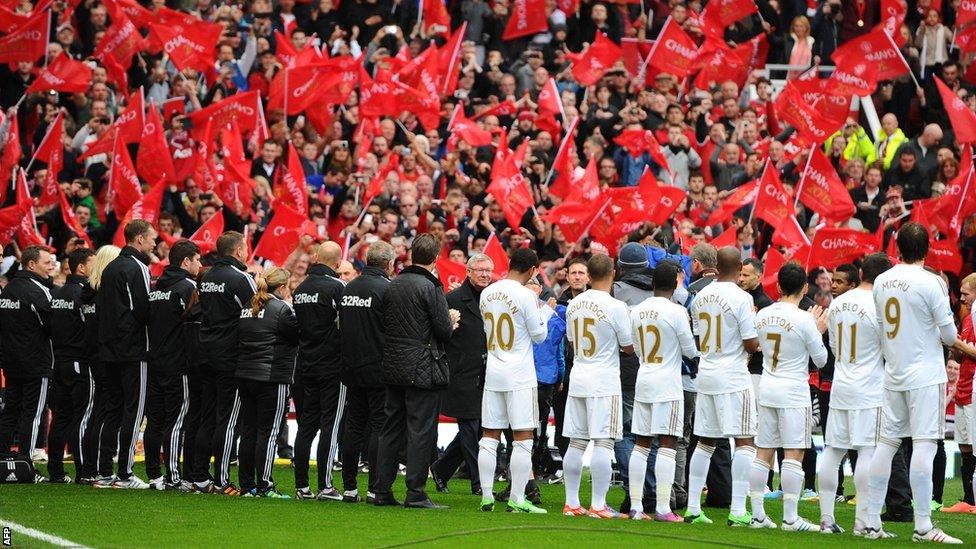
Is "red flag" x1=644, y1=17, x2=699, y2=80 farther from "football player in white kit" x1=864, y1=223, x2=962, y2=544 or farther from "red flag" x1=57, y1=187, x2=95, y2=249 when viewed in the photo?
"football player in white kit" x1=864, y1=223, x2=962, y2=544

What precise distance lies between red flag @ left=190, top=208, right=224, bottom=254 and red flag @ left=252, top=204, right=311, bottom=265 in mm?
764

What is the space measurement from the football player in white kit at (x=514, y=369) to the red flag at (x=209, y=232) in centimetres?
812

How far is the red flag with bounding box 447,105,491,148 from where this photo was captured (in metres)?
24.2

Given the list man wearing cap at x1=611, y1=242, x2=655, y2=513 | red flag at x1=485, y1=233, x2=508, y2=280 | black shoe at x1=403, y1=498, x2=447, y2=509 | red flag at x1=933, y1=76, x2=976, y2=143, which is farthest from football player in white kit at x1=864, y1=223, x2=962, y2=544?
red flag at x1=933, y1=76, x2=976, y2=143

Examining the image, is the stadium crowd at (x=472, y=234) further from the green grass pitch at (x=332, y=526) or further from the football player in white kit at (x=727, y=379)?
the green grass pitch at (x=332, y=526)

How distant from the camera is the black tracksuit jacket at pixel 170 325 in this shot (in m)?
15.8

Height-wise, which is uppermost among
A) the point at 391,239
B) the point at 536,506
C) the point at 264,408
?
the point at 391,239

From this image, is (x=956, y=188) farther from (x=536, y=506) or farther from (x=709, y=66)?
(x=536, y=506)

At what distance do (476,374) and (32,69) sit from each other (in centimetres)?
1239

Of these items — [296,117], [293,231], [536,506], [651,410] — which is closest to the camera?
[651,410]

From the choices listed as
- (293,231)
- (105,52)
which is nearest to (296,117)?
(105,52)

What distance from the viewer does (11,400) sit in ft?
55.3

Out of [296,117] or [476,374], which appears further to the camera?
[296,117]

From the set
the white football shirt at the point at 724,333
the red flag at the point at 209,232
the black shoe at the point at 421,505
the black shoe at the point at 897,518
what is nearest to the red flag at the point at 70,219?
the red flag at the point at 209,232
